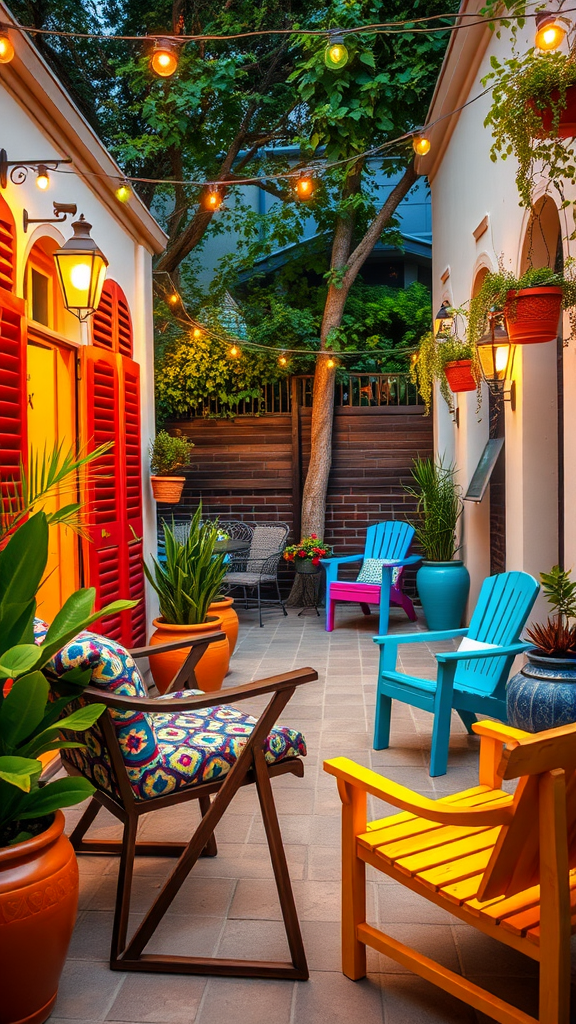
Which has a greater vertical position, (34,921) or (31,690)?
(31,690)

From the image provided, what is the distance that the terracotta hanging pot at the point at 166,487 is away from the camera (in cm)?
603

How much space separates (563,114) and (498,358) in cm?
190

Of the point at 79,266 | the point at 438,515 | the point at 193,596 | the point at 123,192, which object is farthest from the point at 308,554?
the point at 79,266

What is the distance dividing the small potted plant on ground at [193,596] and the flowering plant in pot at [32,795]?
267 cm

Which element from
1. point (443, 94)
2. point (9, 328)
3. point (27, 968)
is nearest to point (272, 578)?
point (443, 94)

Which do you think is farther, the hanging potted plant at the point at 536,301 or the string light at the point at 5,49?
the hanging potted plant at the point at 536,301

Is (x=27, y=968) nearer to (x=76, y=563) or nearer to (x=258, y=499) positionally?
(x=76, y=563)

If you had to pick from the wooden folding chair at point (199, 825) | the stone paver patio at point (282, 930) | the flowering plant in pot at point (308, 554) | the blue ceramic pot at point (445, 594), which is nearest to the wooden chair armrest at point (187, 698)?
the wooden folding chair at point (199, 825)

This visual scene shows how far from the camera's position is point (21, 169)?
372 centimetres

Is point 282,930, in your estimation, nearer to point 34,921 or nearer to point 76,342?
point 34,921

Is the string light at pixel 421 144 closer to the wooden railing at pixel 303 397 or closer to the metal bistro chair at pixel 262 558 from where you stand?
the metal bistro chair at pixel 262 558

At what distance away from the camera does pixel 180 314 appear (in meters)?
10.4

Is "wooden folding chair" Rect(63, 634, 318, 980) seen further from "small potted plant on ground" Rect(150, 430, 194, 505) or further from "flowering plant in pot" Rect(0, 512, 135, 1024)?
"small potted plant on ground" Rect(150, 430, 194, 505)

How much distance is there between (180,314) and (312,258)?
2089 millimetres
